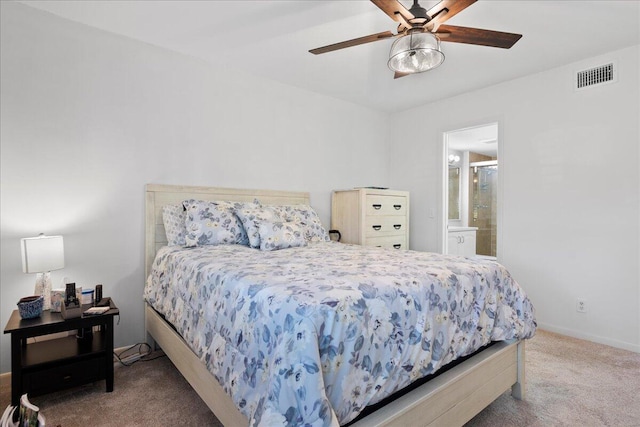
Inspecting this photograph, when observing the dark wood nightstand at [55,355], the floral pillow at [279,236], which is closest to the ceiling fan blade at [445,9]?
the floral pillow at [279,236]

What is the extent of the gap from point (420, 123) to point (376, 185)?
0.94 meters

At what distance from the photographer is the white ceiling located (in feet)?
7.10

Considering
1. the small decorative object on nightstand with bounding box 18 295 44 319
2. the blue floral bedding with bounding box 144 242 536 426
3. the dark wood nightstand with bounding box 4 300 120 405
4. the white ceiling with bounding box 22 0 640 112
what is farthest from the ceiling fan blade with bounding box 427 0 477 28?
the small decorative object on nightstand with bounding box 18 295 44 319

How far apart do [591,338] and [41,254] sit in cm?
413

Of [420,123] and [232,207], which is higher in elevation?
[420,123]

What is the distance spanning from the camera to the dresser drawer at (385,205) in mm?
3615

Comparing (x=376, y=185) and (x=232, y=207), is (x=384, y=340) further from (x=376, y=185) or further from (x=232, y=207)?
(x=376, y=185)

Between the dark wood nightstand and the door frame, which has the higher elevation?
the door frame

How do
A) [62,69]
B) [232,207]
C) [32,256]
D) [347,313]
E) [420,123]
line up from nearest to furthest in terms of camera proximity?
[347,313], [32,256], [62,69], [232,207], [420,123]

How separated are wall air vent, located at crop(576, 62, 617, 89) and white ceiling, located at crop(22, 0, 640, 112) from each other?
13cm

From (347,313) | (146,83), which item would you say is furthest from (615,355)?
(146,83)

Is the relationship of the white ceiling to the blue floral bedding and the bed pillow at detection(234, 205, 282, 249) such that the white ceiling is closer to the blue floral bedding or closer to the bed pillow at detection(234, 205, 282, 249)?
the bed pillow at detection(234, 205, 282, 249)

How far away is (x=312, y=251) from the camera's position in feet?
7.95

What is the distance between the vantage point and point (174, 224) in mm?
2604
